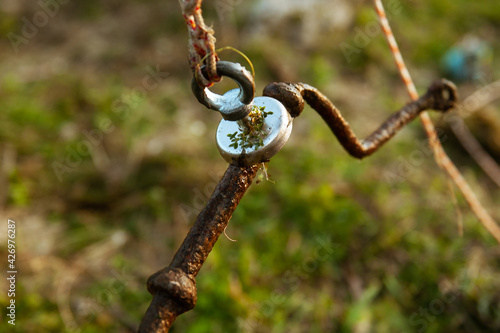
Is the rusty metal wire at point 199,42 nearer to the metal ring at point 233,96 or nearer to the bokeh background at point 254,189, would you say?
the metal ring at point 233,96

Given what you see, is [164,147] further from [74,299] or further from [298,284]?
[298,284]

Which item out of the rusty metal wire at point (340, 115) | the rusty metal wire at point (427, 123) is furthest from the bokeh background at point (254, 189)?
the rusty metal wire at point (340, 115)

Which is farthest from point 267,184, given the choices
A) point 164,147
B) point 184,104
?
point 184,104

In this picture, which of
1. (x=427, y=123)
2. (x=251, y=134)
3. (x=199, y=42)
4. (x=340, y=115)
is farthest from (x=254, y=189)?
(x=199, y=42)

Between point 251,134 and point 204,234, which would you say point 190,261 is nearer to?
point 204,234

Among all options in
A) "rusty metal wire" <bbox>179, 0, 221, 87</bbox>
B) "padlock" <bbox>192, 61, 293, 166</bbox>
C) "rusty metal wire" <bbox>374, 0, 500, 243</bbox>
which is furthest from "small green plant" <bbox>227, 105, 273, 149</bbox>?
"rusty metal wire" <bbox>374, 0, 500, 243</bbox>

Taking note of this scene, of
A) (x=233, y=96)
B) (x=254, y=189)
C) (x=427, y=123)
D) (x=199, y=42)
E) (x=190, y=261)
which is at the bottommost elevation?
(x=254, y=189)

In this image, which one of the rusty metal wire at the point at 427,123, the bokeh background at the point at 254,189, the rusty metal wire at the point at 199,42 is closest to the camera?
the rusty metal wire at the point at 199,42

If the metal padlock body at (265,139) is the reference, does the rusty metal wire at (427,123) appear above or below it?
below
